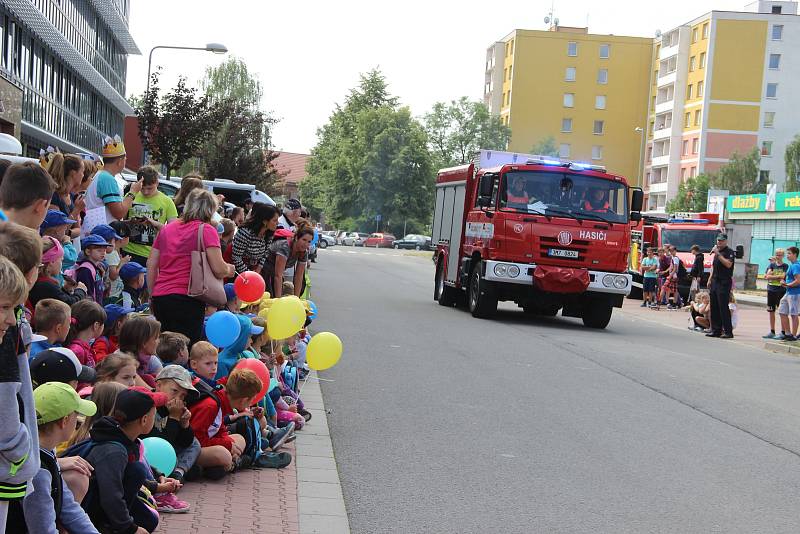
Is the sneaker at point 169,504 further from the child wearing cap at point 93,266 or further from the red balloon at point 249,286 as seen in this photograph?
the red balloon at point 249,286

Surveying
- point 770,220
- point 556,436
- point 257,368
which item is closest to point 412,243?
point 770,220

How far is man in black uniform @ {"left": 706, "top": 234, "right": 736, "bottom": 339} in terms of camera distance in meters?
21.3

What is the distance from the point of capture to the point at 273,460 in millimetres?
7230

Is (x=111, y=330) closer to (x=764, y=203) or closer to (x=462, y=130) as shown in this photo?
(x=764, y=203)

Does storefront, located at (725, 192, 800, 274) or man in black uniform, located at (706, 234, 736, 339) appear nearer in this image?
man in black uniform, located at (706, 234, 736, 339)

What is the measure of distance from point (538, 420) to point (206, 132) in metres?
31.6

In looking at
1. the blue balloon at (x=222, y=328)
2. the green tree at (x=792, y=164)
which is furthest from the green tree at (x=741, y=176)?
the blue balloon at (x=222, y=328)

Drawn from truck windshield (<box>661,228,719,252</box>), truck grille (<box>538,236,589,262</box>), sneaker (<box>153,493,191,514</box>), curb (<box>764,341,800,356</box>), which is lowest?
curb (<box>764,341,800,356</box>)

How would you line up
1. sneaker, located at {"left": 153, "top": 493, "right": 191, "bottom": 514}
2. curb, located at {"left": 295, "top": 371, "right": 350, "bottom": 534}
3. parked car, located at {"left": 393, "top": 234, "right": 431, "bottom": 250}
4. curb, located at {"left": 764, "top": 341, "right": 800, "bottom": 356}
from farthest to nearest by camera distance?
1. parked car, located at {"left": 393, "top": 234, "right": 431, "bottom": 250}
2. curb, located at {"left": 764, "top": 341, "right": 800, "bottom": 356}
3. curb, located at {"left": 295, "top": 371, "right": 350, "bottom": 534}
4. sneaker, located at {"left": 153, "top": 493, "right": 191, "bottom": 514}

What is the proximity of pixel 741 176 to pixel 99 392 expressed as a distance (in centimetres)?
8445

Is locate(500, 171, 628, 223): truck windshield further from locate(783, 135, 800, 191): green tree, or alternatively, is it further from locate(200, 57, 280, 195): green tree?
locate(783, 135, 800, 191): green tree

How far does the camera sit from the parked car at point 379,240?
97.8 metres

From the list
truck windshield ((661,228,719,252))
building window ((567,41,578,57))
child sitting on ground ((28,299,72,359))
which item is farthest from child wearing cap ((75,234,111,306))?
building window ((567,41,578,57))

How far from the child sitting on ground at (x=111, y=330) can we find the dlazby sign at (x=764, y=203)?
55.8m
